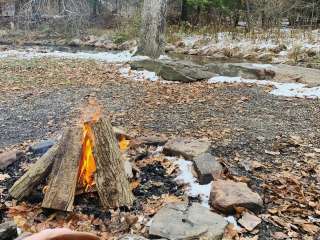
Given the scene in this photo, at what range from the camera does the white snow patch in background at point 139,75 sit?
870 centimetres

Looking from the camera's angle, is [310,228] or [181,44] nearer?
[310,228]

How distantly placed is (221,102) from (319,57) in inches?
231

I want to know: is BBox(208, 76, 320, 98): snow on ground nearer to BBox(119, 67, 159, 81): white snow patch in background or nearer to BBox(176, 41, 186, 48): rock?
BBox(119, 67, 159, 81): white snow patch in background

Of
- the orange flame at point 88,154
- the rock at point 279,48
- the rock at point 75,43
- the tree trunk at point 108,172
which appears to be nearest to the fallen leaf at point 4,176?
the orange flame at point 88,154

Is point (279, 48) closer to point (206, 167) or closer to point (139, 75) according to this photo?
point (139, 75)

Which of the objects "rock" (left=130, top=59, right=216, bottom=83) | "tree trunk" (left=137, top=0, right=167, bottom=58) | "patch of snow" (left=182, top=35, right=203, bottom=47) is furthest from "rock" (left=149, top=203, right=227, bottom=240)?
"patch of snow" (left=182, top=35, right=203, bottom=47)

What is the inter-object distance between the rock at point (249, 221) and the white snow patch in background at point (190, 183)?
0.34 m

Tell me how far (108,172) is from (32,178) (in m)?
0.66

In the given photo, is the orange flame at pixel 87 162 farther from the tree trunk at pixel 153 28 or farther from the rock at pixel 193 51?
the rock at pixel 193 51

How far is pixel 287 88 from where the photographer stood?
751cm

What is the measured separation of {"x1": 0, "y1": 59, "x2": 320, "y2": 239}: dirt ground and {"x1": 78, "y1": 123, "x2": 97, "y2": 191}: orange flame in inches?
50.7

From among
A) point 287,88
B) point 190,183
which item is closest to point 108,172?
point 190,183

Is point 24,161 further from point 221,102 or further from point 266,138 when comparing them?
point 221,102

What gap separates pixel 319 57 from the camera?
436 inches
